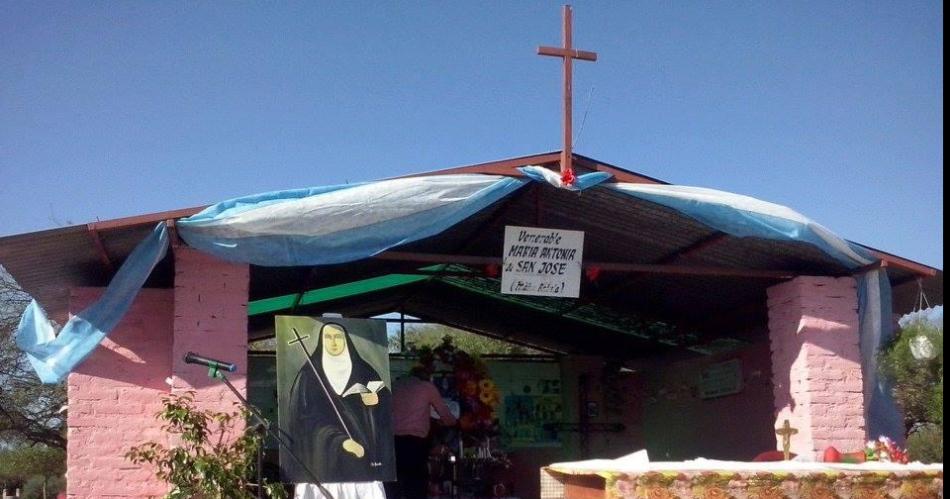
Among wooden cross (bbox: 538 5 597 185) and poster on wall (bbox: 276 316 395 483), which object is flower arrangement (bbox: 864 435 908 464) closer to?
wooden cross (bbox: 538 5 597 185)

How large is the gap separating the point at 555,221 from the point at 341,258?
243cm

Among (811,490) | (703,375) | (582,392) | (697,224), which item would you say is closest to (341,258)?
(697,224)

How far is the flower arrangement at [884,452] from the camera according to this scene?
8.32 m

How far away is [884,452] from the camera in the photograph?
27.5 ft

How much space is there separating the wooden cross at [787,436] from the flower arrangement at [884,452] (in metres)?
0.62

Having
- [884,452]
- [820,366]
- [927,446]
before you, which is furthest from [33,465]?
[884,452]

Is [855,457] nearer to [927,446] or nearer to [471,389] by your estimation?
[927,446]

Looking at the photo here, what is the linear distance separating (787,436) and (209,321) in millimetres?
4968

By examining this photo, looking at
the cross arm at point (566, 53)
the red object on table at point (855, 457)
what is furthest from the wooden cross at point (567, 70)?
the red object on table at point (855, 457)

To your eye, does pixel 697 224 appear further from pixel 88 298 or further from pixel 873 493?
pixel 88 298

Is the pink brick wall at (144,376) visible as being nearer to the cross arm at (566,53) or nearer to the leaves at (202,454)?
the leaves at (202,454)

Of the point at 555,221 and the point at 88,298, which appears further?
the point at 555,221

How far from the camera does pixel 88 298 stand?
833 centimetres

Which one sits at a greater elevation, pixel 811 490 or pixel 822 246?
pixel 822 246
